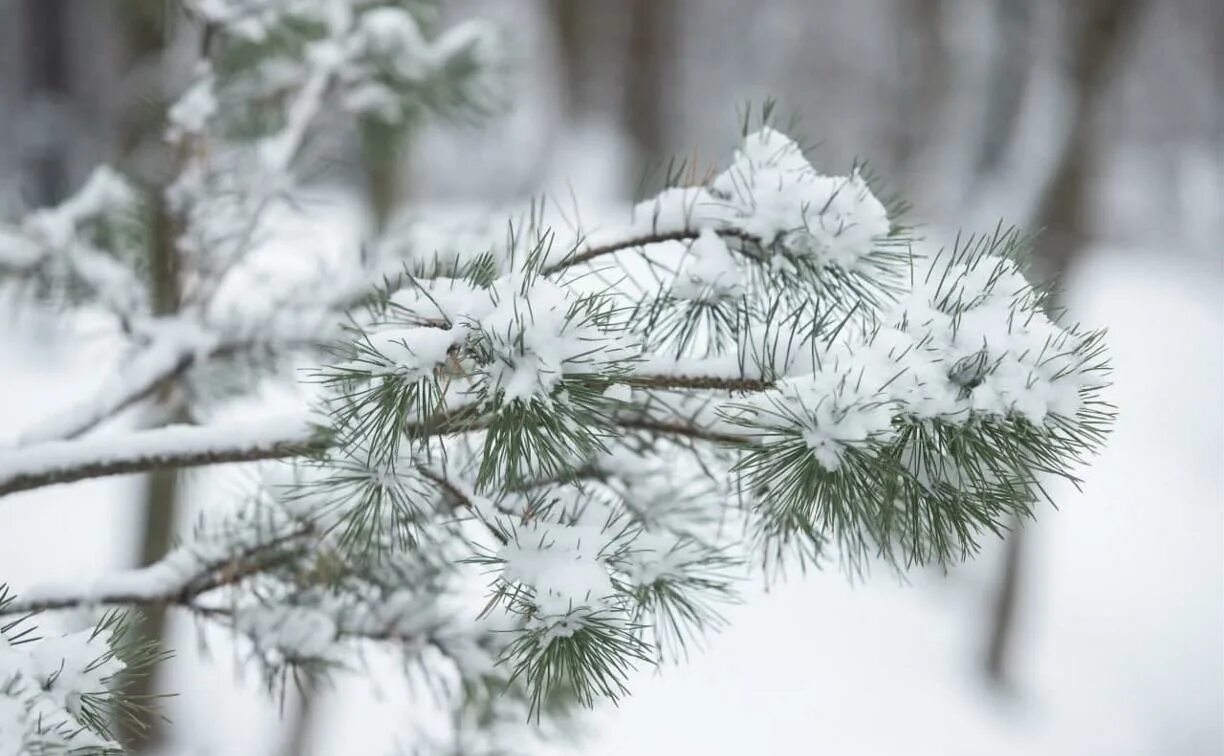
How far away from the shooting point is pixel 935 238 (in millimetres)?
5426

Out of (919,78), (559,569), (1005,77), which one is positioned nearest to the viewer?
(559,569)

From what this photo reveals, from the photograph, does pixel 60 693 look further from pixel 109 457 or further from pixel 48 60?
pixel 48 60

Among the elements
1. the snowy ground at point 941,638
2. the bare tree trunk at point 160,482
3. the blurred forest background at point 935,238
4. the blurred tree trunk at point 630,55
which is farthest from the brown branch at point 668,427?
the blurred tree trunk at point 630,55

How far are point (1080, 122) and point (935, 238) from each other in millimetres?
2110

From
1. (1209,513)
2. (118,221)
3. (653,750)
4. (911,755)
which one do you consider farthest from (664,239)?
(1209,513)

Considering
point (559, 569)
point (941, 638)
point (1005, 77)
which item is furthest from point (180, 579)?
point (1005, 77)

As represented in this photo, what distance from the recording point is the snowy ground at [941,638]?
11.1ft

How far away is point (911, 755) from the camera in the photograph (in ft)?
11.2

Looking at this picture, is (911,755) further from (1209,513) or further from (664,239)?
(664,239)

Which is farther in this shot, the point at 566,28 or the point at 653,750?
the point at 566,28

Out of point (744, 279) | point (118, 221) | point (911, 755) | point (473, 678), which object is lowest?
point (911, 755)

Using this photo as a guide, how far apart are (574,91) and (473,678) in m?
5.68

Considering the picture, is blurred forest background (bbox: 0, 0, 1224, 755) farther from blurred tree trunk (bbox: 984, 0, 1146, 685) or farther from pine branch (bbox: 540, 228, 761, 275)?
pine branch (bbox: 540, 228, 761, 275)

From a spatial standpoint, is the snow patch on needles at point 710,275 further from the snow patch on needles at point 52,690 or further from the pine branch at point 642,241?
the snow patch on needles at point 52,690
